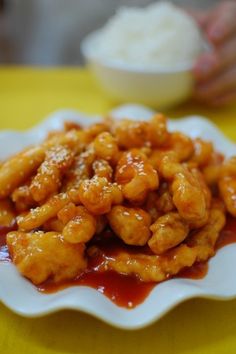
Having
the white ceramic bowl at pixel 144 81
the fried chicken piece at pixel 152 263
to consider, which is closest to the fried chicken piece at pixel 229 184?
the fried chicken piece at pixel 152 263

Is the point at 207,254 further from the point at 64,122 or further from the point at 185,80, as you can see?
the point at 185,80

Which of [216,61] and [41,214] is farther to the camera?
[216,61]

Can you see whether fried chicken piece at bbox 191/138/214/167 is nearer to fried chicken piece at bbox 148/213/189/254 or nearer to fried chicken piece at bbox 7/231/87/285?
fried chicken piece at bbox 148/213/189/254

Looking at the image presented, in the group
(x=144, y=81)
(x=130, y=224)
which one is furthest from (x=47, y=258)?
(x=144, y=81)

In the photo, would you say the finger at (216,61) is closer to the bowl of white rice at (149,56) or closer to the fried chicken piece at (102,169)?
the bowl of white rice at (149,56)

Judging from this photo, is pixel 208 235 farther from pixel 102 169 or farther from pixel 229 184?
pixel 102 169

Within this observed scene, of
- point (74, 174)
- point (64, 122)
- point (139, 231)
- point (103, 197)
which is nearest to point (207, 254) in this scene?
point (139, 231)
